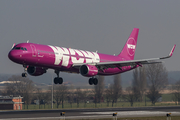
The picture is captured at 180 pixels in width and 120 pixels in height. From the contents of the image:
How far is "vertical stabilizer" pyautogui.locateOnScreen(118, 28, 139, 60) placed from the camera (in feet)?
230

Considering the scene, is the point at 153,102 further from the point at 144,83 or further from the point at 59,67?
the point at 59,67

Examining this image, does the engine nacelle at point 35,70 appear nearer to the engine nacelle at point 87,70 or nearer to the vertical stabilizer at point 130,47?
the engine nacelle at point 87,70

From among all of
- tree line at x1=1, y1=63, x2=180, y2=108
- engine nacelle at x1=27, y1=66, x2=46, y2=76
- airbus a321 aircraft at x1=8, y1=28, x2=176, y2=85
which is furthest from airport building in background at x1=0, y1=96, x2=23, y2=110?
engine nacelle at x1=27, y1=66, x2=46, y2=76

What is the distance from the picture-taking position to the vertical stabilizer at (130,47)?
69969 mm

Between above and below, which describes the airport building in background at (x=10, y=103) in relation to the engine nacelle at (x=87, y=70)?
below

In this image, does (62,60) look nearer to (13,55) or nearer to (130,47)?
(13,55)

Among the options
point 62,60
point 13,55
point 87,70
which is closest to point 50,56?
point 62,60

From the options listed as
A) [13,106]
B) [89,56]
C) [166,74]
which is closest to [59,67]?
[89,56]

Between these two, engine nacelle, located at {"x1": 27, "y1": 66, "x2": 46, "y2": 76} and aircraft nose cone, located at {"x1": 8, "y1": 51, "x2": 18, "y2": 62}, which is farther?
engine nacelle, located at {"x1": 27, "y1": 66, "x2": 46, "y2": 76}

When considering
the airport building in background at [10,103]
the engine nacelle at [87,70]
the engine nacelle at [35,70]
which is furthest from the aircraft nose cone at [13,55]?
the airport building in background at [10,103]

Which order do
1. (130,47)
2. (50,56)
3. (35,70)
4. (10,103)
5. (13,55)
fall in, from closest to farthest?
(13,55) → (50,56) → (35,70) → (130,47) → (10,103)

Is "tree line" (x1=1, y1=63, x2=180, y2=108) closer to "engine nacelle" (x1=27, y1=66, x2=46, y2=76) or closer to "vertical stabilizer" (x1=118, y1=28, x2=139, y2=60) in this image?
"vertical stabilizer" (x1=118, y1=28, x2=139, y2=60)

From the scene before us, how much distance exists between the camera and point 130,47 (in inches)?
2827

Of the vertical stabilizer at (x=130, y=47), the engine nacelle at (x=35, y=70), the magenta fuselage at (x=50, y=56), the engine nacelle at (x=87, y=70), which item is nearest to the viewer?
the magenta fuselage at (x=50, y=56)
